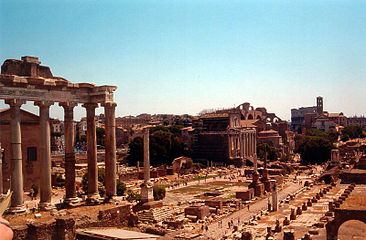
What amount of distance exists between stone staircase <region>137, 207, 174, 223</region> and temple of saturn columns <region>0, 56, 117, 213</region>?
28.7 ft

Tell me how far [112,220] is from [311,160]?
6206 cm

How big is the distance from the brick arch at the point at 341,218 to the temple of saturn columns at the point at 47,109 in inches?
417

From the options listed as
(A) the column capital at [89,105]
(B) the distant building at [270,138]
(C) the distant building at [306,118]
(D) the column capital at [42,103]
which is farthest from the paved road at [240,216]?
(C) the distant building at [306,118]

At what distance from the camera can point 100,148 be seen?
276 feet

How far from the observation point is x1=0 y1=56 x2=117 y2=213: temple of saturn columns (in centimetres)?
1677

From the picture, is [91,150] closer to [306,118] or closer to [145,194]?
[145,194]

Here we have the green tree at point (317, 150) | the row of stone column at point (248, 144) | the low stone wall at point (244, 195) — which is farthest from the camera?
the row of stone column at point (248, 144)

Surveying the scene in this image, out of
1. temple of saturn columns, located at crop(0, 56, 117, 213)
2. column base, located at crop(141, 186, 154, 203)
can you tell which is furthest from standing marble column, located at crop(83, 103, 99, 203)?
column base, located at crop(141, 186, 154, 203)

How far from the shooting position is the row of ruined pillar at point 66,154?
55.1ft

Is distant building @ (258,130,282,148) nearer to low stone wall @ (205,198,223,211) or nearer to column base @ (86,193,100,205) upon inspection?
low stone wall @ (205,198,223,211)

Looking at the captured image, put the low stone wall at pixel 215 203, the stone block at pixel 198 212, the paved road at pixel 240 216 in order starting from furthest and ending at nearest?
the low stone wall at pixel 215 203, the stone block at pixel 198 212, the paved road at pixel 240 216

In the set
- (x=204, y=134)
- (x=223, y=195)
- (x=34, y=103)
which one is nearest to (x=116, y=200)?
(x=34, y=103)

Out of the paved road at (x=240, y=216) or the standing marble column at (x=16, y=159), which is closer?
the standing marble column at (x=16, y=159)

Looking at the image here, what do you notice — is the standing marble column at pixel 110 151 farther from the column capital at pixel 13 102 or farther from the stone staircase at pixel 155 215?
the stone staircase at pixel 155 215
